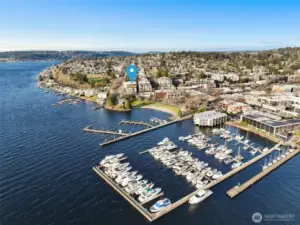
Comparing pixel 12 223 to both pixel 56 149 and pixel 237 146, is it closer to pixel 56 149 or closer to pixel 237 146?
pixel 56 149

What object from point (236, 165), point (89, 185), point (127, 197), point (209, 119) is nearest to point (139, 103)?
point (209, 119)

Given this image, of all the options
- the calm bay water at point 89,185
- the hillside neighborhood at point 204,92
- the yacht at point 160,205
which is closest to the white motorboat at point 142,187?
the calm bay water at point 89,185

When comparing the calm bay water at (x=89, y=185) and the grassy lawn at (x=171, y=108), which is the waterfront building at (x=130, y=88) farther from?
the calm bay water at (x=89, y=185)

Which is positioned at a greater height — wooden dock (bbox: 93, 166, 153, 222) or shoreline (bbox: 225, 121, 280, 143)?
shoreline (bbox: 225, 121, 280, 143)

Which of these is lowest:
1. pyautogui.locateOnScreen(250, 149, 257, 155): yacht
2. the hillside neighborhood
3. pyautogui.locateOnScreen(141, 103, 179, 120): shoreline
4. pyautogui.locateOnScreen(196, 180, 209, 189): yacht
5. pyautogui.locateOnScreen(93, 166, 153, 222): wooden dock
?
pyautogui.locateOnScreen(93, 166, 153, 222): wooden dock

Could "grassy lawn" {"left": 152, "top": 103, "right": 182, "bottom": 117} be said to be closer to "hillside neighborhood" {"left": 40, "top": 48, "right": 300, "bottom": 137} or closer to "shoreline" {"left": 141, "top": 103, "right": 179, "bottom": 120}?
"hillside neighborhood" {"left": 40, "top": 48, "right": 300, "bottom": 137}

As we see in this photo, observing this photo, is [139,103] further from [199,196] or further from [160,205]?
[160,205]

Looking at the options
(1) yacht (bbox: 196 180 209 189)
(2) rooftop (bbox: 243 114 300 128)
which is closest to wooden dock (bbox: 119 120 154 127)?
(2) rooftop (bbox: 243 114 300 128)

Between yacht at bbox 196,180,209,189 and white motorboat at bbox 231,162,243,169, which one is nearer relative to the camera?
yacht at bbox 196,180,209,189
